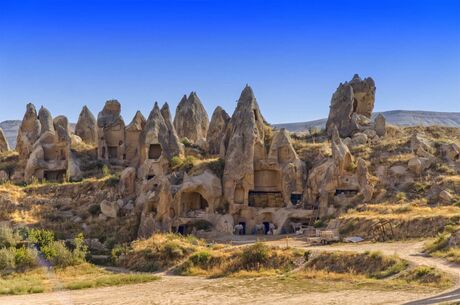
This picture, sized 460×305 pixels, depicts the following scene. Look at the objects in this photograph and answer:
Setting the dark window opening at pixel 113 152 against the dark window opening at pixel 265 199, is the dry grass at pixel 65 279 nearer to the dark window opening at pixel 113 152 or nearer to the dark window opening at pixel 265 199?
the dark window opening at pixel 265 199

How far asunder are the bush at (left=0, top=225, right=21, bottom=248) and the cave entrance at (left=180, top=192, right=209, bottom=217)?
346 inches

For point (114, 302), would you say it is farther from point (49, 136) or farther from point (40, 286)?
point (49, 136)

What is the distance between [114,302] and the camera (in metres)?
20.0

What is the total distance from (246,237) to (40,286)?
37.2 ft

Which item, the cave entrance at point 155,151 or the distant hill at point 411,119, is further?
the distant hill at point 411,119

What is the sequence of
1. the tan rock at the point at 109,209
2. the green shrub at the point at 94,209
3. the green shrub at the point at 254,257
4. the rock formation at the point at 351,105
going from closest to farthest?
1. the green shrub at the point at 254,257
2. the tan rock at the point at 109,209
3. the green shrub at the point at 94,209
4. the rock formation at the point at 351,105

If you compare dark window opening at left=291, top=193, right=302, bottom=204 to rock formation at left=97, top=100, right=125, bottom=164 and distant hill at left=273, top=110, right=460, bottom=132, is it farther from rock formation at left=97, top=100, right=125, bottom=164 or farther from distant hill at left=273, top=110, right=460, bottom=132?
distant hill at left=273, top=110, right=460, bottom=132

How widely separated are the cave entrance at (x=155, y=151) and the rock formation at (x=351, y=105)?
12.4m

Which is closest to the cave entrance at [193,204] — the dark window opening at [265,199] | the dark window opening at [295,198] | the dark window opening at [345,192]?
the dark window opening at [265,199]

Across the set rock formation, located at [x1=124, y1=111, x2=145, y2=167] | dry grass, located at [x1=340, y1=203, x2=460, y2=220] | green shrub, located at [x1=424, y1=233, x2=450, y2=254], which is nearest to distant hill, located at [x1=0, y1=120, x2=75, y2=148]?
rock formation, located at [x1=124, y1=111, x2=145, y2=167]

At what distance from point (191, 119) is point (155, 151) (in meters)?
10.1

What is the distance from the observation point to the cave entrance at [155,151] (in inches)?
1567

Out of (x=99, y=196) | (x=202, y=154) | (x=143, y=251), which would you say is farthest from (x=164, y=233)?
(x=202, y=154)

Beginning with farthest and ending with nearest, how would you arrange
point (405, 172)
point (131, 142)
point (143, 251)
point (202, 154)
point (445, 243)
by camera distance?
point (131, 142), point (202, 154), point (405, 172), point (143, 251), point (445, 243)
